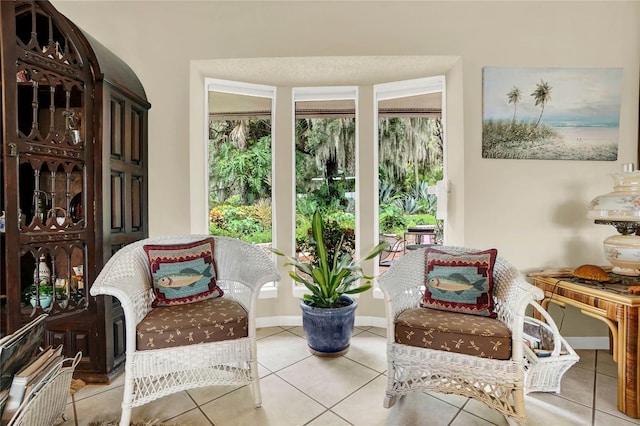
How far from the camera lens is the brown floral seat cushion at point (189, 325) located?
1.37 meters

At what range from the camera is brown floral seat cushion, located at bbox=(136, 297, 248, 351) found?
1372 millimetres

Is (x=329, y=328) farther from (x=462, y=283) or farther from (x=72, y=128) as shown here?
(x=72, y=128)

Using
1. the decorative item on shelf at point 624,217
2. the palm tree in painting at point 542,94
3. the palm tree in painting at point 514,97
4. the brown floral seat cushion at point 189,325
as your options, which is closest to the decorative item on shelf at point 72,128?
the brown floral seat cushion at point 189,325

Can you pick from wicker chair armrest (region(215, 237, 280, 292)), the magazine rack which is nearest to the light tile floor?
the magazine rack

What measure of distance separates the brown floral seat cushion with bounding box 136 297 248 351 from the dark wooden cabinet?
Answer: 1.86 feet

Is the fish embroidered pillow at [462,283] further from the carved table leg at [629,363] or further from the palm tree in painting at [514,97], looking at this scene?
the palm tree in painting at [514,97]

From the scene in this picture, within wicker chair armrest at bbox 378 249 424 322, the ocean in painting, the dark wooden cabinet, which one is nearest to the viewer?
the dark wooden cabinet

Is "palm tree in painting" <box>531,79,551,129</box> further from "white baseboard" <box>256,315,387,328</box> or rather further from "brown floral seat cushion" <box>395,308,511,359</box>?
"white baseboard" <box>256,315,387,328</box>

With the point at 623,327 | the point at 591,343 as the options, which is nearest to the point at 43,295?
the point at 623,327

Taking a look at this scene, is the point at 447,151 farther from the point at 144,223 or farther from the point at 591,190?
the point at 144,223

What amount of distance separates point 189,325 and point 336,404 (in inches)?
35.5

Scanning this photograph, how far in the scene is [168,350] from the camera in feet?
4.51

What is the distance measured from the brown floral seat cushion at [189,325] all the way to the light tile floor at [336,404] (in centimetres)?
42

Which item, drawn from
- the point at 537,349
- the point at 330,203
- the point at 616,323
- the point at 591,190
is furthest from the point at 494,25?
the point at 537,349
